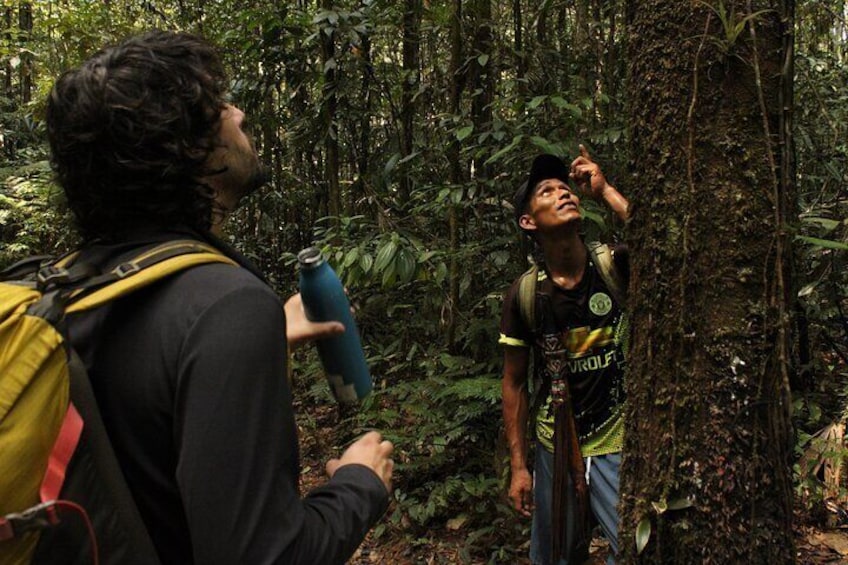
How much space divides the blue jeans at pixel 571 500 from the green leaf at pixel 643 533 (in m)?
0.90

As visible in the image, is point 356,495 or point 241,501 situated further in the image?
point 356,495

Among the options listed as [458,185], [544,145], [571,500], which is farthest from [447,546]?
[544,145]

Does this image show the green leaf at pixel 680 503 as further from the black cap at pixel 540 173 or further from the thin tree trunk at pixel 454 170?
the thin tree trunk at pixel 454 170

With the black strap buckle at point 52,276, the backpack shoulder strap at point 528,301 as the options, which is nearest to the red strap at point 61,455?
the black strap buckle at point 52,276

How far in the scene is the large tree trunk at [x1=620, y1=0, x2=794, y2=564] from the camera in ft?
5.59

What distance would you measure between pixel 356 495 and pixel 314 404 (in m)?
5.94

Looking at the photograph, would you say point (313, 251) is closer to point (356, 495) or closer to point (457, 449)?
point (356, 495)

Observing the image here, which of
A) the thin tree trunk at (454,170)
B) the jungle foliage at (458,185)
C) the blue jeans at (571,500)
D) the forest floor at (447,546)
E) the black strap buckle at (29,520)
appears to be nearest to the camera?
the black strap buckle at (29,520)

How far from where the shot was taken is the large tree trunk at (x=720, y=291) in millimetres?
1704

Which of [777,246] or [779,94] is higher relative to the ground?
[779,94]

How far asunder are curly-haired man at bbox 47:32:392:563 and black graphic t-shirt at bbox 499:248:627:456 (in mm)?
1767

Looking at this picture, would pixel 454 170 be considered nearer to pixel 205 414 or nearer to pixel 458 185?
pixel 458 185

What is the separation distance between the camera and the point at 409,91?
600cm

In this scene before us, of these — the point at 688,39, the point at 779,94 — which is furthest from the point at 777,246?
the point at 688,39
